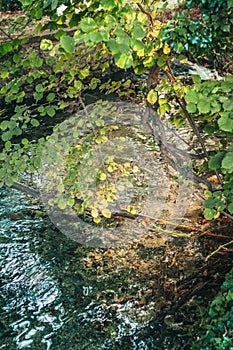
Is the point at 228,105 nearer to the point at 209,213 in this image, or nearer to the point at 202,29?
the point at 202,29

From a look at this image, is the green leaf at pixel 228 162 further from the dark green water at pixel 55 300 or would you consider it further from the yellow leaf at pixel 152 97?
the dark green water at pixel 55 300

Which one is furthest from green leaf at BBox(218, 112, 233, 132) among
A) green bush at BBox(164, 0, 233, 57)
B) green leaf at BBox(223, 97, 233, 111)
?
green bush at BBox(164, 0, 233, 57)

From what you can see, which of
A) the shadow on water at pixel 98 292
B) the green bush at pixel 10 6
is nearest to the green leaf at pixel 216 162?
the shadow on water at pixel 98 292

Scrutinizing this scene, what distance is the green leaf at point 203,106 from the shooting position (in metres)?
1.56

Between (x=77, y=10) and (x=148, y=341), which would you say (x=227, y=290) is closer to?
(x=148, y=341)

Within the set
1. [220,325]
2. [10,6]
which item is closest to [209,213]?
[220,325]

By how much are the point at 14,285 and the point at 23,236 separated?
1.44 ft

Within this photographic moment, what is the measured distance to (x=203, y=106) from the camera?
1.57m

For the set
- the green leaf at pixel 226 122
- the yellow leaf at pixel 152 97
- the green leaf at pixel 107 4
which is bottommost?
the yellow leaf at pixel 152 97

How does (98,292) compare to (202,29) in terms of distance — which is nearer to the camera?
(202,29)

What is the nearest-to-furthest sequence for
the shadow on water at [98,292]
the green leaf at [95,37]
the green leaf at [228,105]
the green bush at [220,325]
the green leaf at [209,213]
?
1. the green leaf at [95,37]
2. the green leaf at [228,105]
3. the green bush at [220,325]
4. the green leaf at [209,213]
5. the shadow on water at [98,292]

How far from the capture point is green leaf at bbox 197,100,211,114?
5.12 feet

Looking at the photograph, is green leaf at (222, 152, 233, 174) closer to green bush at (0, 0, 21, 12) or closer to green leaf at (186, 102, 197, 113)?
green leaf at (186, 102, 197, 113)

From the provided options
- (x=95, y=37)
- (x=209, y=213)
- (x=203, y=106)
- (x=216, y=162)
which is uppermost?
(x=95, y=37)
